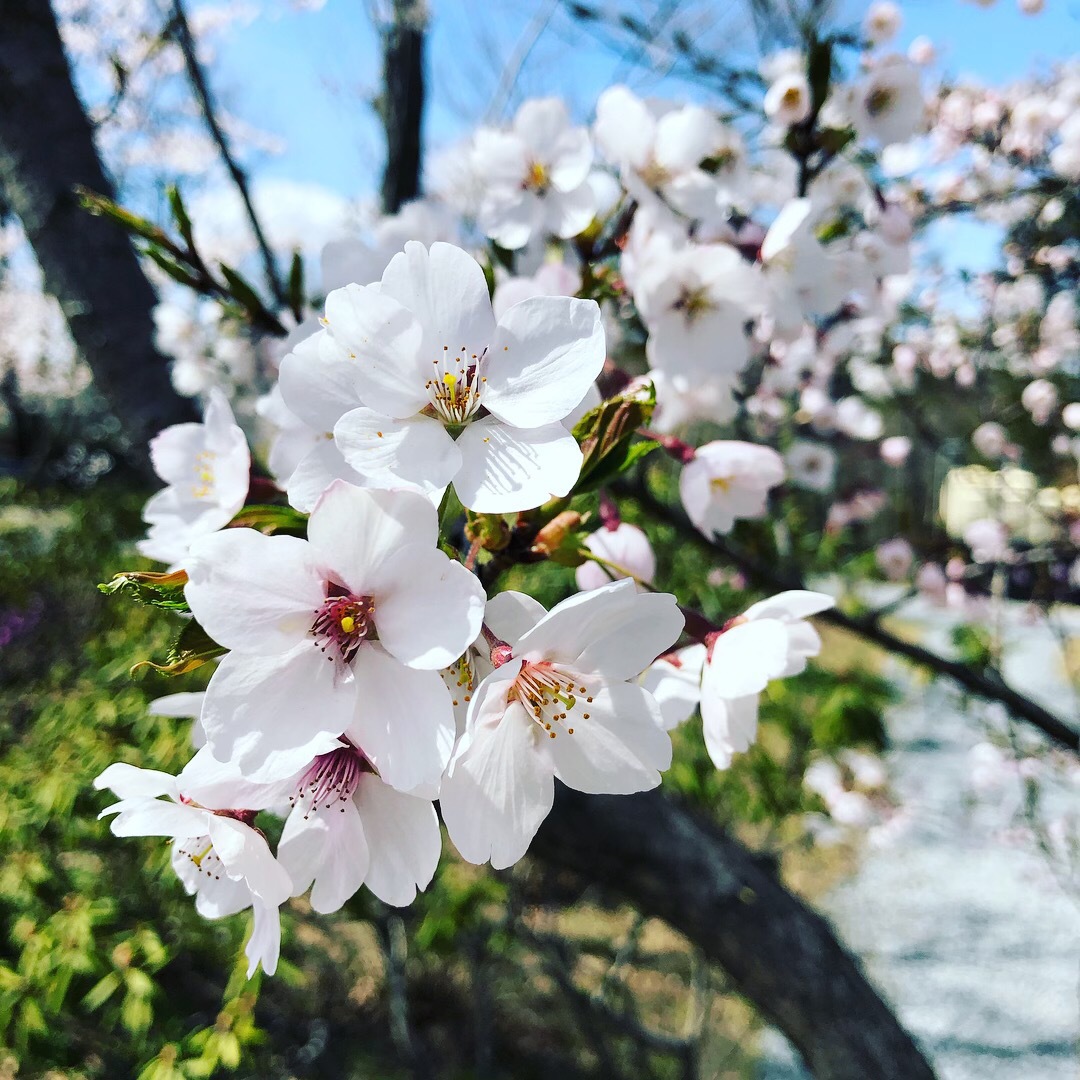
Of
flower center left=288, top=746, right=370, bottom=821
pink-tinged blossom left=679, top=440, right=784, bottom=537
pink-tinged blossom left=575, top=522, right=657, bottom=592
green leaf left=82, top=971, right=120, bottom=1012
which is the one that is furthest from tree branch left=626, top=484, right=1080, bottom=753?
green leaf left=82, top=971, right=120, bottom=1012

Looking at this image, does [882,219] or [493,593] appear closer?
[493,593]

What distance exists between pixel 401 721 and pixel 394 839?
0.41 feet

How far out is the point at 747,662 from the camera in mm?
593

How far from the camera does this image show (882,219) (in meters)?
1.28

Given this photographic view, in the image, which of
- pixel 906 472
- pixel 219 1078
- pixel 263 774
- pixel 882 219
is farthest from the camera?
pixel 906 472

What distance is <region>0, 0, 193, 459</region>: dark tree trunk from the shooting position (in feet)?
4.48

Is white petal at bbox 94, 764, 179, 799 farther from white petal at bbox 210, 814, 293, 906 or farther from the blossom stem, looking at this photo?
the blossom stem

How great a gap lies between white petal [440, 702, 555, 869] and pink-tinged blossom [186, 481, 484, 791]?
41mm

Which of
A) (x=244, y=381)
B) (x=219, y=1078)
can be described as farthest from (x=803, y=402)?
(x=219, y=1078)

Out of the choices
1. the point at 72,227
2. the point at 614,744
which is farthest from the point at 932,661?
the point at 72,227

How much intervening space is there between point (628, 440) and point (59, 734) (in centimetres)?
180

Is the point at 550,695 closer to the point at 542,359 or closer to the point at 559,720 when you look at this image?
the point at 559,720

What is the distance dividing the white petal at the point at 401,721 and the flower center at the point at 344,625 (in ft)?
0.04

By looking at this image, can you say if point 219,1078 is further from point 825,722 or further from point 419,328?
point 825,722
